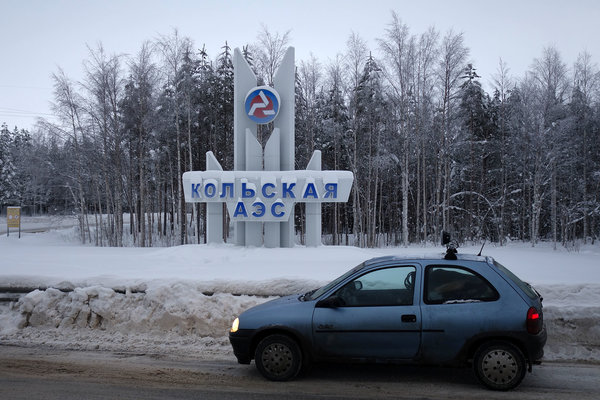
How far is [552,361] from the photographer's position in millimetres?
6543

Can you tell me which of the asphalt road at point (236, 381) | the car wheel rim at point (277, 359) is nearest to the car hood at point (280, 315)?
Result: the car wheel rim at point (277, 359)

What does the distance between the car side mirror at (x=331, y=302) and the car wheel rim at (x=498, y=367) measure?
175cm

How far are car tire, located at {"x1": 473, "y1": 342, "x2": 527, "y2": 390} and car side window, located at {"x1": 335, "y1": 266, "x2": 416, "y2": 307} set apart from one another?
999mm

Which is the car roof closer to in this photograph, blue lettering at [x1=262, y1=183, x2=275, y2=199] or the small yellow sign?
blue lettering at [x1=262, y1=183, x2=275, y2=199]

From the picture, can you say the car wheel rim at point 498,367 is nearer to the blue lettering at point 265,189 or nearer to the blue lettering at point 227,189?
the blue lettering at point 265,189

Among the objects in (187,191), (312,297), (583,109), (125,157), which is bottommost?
(312,297)

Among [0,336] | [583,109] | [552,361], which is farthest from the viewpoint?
[583,109]

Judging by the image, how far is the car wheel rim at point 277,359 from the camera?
5656 millimetres

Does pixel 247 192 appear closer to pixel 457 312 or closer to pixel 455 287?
pixel 455 287

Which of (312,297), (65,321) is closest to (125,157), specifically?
(65,321)

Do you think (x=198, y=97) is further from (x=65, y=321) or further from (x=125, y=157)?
(x=65, y=321)

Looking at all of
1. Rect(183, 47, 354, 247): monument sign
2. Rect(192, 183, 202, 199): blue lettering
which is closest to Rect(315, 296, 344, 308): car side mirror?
Rect(183, 47, 354, 247): monument sign

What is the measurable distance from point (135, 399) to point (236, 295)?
398cm

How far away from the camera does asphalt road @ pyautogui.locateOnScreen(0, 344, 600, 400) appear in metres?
5.26
